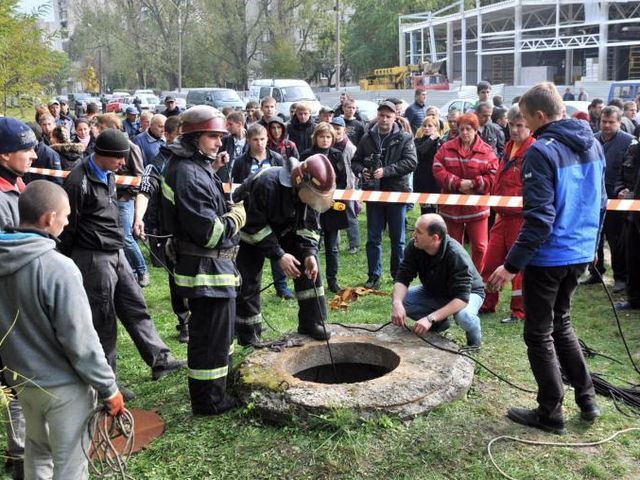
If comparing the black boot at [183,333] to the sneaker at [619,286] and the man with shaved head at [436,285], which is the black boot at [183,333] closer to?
the man with shaved head at [436,285]

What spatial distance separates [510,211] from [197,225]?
350 cm

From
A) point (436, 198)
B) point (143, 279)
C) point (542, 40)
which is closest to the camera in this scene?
point (436, 198)

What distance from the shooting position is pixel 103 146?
4.88m

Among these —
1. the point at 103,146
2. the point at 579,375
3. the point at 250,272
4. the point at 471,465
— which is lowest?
the point at 471,465

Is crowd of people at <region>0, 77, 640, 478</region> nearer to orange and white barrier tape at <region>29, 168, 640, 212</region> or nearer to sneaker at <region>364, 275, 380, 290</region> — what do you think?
orange and white barrier tape at <region>29, 168, 640, 212</region>

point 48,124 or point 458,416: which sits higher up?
point 48,124

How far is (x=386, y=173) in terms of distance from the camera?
311 inches

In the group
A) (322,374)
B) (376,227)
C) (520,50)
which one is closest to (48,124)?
(376,227)

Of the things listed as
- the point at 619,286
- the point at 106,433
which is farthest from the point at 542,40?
the point at 106,433

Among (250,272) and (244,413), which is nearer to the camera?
(244,413)

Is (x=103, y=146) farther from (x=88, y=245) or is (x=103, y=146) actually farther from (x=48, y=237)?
(x=48, y=237)

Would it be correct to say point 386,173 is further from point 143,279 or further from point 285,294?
point 143,279

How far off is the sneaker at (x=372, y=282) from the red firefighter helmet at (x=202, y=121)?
155 inches

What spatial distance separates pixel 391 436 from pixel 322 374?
1395 mm
